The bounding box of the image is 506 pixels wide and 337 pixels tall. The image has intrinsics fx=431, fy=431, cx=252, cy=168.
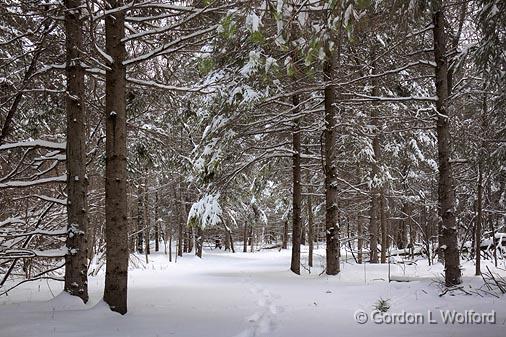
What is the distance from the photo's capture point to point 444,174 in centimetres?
820

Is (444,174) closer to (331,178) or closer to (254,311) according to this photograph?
(331,178)

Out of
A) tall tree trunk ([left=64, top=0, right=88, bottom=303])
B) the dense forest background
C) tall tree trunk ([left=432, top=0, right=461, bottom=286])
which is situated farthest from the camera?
tall tree trunk ([left=432, top=0, right=461, bottom=286])

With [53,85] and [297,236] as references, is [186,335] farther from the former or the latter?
[297,236]

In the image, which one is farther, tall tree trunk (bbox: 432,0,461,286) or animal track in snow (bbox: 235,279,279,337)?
tall tree trunk (bbox: 432,0,461,286)

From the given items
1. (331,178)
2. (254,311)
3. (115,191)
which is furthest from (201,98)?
(254,311)

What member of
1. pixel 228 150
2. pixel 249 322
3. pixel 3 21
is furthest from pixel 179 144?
pixel 249 322

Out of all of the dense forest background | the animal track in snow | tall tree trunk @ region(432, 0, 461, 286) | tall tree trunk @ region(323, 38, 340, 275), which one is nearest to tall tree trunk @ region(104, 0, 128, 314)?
the dense forest background

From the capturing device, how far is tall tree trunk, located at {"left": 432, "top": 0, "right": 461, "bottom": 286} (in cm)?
803

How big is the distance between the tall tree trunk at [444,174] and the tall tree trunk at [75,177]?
6.45m

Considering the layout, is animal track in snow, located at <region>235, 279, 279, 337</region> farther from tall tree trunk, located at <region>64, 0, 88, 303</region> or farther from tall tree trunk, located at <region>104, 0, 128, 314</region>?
tall tree trunk, located at <region>64, 0, 88, 303</region>

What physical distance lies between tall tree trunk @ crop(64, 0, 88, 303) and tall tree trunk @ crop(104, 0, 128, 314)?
2.36ft

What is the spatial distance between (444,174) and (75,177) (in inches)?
262

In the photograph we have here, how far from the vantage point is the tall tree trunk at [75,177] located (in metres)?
6.94

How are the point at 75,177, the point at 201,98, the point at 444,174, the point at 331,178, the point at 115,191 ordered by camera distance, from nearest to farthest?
the point at 115,191 < the point at 75,177 < the point at 444,174 < the point at 331,178 < the point at 201,98
